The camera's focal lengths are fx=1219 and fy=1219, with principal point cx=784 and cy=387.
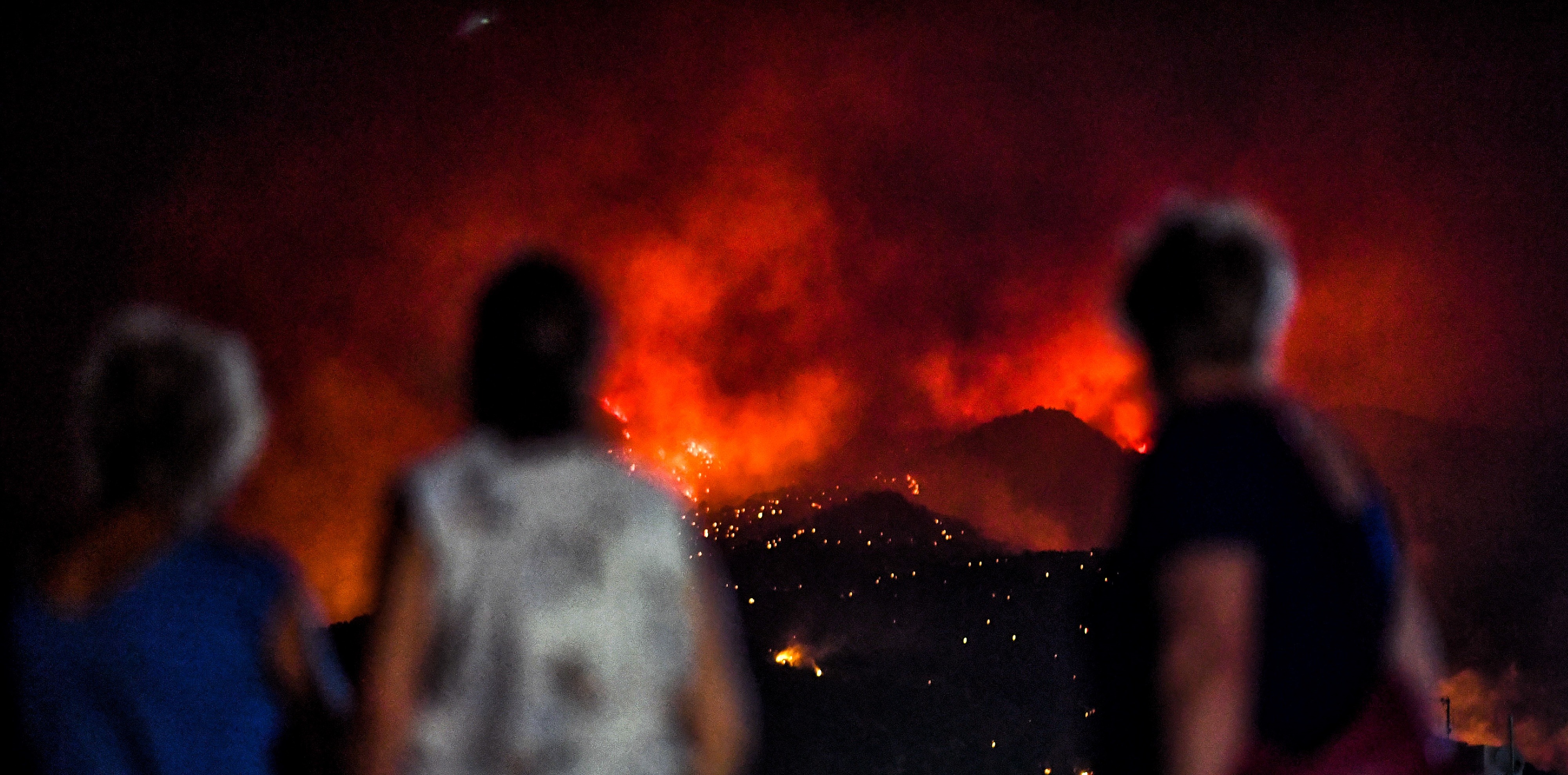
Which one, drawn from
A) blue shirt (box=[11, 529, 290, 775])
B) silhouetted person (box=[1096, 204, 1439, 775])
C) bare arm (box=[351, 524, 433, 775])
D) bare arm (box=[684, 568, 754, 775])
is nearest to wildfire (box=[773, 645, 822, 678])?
bare arm (box=[684, 568, 754, 775])

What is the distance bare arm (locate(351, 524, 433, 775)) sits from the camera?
1881mm

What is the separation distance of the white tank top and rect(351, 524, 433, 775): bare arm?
20 millimetres

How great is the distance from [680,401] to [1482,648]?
15272 millimetres

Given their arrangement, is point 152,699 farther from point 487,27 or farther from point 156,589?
point 487,27

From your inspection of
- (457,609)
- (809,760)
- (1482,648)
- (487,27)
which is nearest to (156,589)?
(457,609)

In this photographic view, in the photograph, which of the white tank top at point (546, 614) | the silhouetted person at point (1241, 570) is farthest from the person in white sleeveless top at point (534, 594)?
the silhouetted person at point (1241, 570)

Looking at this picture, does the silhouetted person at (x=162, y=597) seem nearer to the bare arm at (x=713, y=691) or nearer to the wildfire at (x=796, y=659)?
the bare arm at (x=713, y=691)

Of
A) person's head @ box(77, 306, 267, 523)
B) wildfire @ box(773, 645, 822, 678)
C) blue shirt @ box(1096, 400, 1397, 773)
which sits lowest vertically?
wildfire @ box(773, 645, 822, 678)

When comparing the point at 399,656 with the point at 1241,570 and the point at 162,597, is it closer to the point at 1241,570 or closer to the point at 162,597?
the point at 162,597

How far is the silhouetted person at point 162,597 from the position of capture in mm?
1983

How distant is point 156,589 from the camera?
2012mm

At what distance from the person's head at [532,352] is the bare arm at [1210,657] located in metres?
0.98

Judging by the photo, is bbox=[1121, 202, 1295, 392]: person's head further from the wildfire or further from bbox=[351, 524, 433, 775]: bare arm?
the wildfire

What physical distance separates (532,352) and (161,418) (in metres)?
0.66
